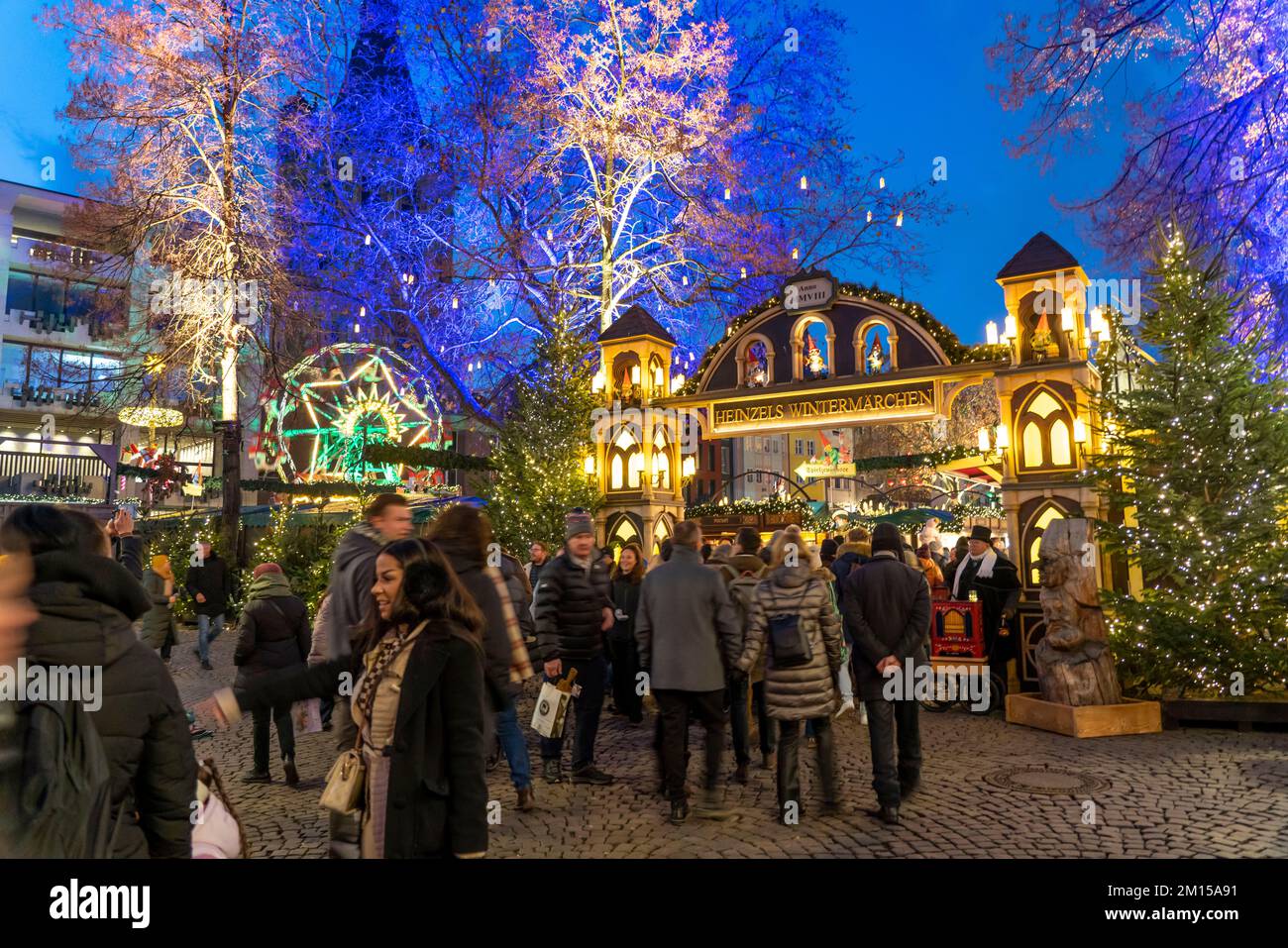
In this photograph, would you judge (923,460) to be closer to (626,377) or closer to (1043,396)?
(1043,396)

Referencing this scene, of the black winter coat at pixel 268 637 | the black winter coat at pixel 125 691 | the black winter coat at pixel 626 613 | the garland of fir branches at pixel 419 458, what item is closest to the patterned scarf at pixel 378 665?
the black winter coat at pixel 125 691

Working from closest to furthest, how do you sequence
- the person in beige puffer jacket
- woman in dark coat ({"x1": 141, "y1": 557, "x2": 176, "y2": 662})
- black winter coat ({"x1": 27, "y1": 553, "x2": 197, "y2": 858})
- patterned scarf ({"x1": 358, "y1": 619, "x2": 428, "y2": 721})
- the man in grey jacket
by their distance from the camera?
black winter coat ({"x1": 27, "y1": 553, "x2": 197, "y2": 858})
patterned scarf ({"x1": 358, "y1": 619, "x2": 428, "y2": 721})
the person in beige puffer jacket
the man in grey jacket
woman in dark coat ({"x1": 141, "y1": 557, "x2": 176, "y2": 662})

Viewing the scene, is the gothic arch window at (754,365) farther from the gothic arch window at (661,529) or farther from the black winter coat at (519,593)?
the black winter coat at (519,593)

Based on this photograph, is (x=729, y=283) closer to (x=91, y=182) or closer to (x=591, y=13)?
(x=591, y=13)

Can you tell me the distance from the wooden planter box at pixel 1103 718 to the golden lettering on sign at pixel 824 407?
5728 mm

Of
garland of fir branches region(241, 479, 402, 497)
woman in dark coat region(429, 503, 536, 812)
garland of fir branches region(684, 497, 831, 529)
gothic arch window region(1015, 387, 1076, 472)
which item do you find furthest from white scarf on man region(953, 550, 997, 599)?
garland of fir branches region(241, 479, 402, 497)

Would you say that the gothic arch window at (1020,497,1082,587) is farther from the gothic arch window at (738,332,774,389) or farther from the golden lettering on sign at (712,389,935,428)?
the gothic arch window at (738,332,774,389)

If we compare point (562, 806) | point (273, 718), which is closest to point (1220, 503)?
point (562, 806)

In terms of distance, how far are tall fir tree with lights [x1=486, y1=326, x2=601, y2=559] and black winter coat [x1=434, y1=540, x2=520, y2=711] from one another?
928 centimetres

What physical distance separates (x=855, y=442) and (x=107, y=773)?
45648 millimetres

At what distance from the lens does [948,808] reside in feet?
18.5

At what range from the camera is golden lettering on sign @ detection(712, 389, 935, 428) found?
1266 centimetres

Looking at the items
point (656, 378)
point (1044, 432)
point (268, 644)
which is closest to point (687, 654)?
point (268, 644)
